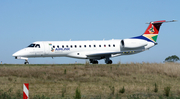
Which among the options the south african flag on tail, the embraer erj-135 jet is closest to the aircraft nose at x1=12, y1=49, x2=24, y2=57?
the embraer erj-135 jet

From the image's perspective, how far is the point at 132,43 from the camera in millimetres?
36250

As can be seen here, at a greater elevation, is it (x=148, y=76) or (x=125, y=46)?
(x=125, y=46)

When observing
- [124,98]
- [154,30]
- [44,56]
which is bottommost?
[124,98]

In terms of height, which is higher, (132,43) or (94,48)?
(132,43)

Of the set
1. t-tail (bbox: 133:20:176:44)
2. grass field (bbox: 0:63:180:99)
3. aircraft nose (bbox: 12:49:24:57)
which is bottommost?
grass field (bbox: 0:63:180:99)

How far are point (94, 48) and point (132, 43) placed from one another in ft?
18.3

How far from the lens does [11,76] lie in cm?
2058

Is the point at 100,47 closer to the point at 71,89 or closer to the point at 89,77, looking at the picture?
the point at 89,77

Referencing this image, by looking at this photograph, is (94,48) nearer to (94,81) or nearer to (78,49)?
(78,49)

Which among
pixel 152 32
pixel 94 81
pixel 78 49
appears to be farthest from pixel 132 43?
pixel 94 81

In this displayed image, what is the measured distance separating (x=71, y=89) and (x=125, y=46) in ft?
69.2

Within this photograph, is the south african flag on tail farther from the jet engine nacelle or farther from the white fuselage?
the jet engine nacelle

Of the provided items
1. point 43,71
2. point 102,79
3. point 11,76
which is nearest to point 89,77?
point 102,79

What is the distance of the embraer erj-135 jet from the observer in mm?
33188
